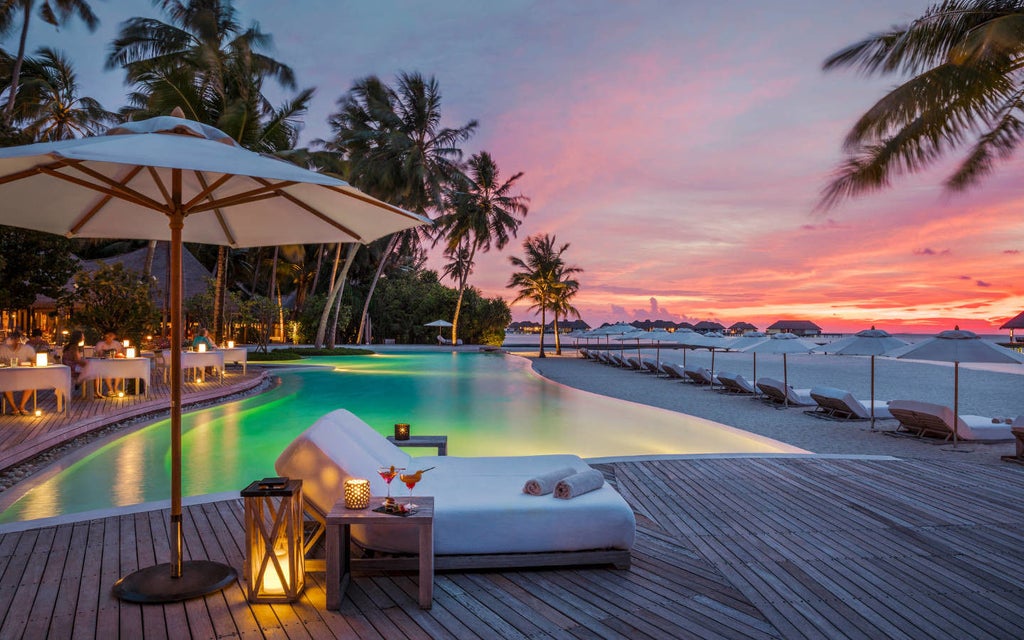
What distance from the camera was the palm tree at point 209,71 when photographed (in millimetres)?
15469

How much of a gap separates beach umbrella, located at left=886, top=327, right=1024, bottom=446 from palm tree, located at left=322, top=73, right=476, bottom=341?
18631 millimetres

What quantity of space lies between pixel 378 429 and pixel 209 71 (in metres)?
12.6

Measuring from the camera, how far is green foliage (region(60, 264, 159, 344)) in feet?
33.0

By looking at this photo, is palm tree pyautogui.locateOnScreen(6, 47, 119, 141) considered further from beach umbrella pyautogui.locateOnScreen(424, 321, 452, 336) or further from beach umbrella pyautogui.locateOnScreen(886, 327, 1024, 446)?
beach umbrella pyautogui.locateOnScreen(886, 327, 1024, 446)

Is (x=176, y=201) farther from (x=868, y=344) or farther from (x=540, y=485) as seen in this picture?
(x=868, y=344)

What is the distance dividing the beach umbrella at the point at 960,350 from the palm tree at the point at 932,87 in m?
2.32

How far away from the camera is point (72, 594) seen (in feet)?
8.61

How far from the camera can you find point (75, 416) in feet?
24.6

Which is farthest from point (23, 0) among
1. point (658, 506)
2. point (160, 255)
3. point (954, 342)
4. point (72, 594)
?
point (954, 342)

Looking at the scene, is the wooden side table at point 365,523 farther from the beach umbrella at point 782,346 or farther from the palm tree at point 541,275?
the palm tree at point 541,275

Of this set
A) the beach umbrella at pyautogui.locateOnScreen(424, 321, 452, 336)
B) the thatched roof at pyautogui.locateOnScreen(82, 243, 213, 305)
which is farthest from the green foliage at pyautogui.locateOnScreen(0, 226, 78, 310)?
the beach umbrella at pyautogui.locateOnScreen(424, 321, 452, 336)

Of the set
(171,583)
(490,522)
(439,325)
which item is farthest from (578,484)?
(439,325)

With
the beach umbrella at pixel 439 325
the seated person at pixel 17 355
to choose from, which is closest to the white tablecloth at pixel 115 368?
the seated person at pixel 17 355

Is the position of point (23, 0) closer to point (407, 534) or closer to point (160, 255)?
point (160, 255)
